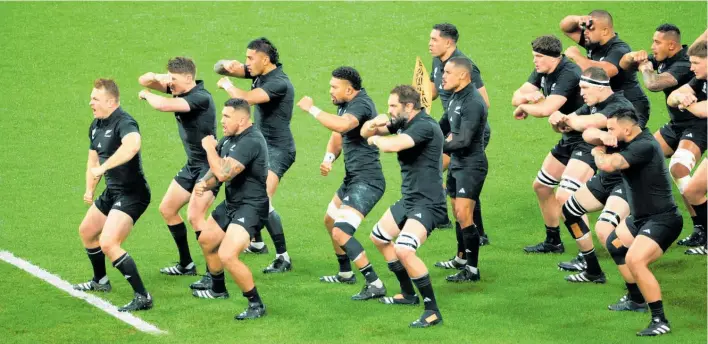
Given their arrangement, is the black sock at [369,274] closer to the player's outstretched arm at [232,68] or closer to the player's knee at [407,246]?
the player's knee at [407,246]

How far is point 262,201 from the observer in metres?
13.7

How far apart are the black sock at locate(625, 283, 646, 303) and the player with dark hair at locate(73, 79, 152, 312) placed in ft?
17.8

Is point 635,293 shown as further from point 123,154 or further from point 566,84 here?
point 123,154

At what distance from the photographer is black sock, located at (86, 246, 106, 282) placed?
14414 millimetres

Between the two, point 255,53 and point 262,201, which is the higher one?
point 255,53

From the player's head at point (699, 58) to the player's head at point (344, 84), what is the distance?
13.0 feet

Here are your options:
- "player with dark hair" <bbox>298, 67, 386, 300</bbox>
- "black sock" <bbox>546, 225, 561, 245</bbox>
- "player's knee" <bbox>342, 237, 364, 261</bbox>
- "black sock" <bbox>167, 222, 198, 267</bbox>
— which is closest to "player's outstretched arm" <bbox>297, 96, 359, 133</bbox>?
"player with dark hair" <bbox>298, 67, 386, 300</bbox>

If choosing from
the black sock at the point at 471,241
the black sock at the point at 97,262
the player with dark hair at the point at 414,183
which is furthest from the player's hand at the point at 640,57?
the black sock at the point at 97,262

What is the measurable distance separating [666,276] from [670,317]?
5.03 feet

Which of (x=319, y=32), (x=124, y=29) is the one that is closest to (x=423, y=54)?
(x=319, y=32)

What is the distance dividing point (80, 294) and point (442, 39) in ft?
19.0

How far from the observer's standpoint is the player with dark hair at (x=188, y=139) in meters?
14.9

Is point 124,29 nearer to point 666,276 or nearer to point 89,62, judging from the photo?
point 89,62

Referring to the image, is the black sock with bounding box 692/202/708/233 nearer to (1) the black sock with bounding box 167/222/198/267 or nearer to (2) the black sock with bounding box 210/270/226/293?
(2) the black sock with bounding box 210/270/226/293
